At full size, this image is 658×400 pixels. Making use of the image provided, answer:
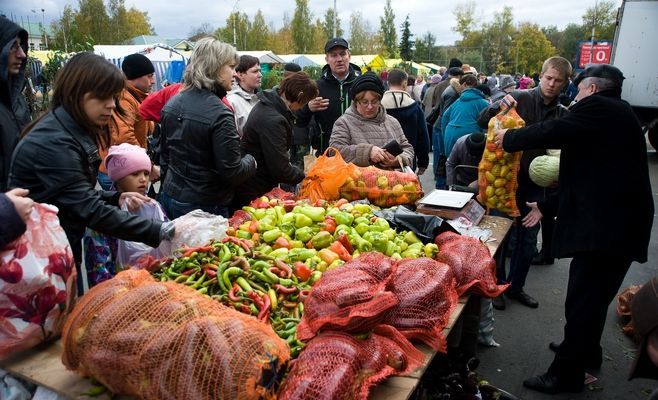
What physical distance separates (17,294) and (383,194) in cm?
263

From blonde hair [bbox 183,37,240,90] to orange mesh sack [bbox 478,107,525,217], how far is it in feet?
7.19

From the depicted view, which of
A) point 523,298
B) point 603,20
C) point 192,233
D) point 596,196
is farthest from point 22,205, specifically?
point 603,20

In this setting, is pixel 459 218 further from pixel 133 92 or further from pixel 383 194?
pixel 133 92

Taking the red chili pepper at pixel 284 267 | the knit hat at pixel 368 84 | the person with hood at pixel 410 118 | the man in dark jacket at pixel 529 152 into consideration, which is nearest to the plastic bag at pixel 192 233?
the red chili pepper at pixel 284 267

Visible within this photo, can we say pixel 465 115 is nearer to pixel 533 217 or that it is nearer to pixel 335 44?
pixel 335 44

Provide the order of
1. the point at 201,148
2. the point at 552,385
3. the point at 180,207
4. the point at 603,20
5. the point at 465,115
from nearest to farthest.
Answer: the point at 552,385 < the point at 201,148 < the point at 180,207 < the point at 465,115 < the point at 603,20

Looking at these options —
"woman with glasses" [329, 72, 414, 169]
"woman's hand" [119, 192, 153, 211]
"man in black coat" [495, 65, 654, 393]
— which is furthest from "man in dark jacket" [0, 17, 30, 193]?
"man in black coat" [495, 65, 654, 393]

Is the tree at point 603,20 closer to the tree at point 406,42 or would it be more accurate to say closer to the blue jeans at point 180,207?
the tree at point 406,42

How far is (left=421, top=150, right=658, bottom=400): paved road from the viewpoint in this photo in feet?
11.2

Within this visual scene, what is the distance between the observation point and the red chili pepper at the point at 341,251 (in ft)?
9.01

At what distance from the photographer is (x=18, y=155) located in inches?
89.4

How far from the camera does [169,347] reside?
1.56 metres

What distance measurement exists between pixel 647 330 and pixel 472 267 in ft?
3.19

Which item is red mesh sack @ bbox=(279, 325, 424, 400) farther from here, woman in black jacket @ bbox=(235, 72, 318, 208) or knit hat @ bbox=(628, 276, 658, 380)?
woman in black jacket @ bbox=(235, 72, 318, 208)
